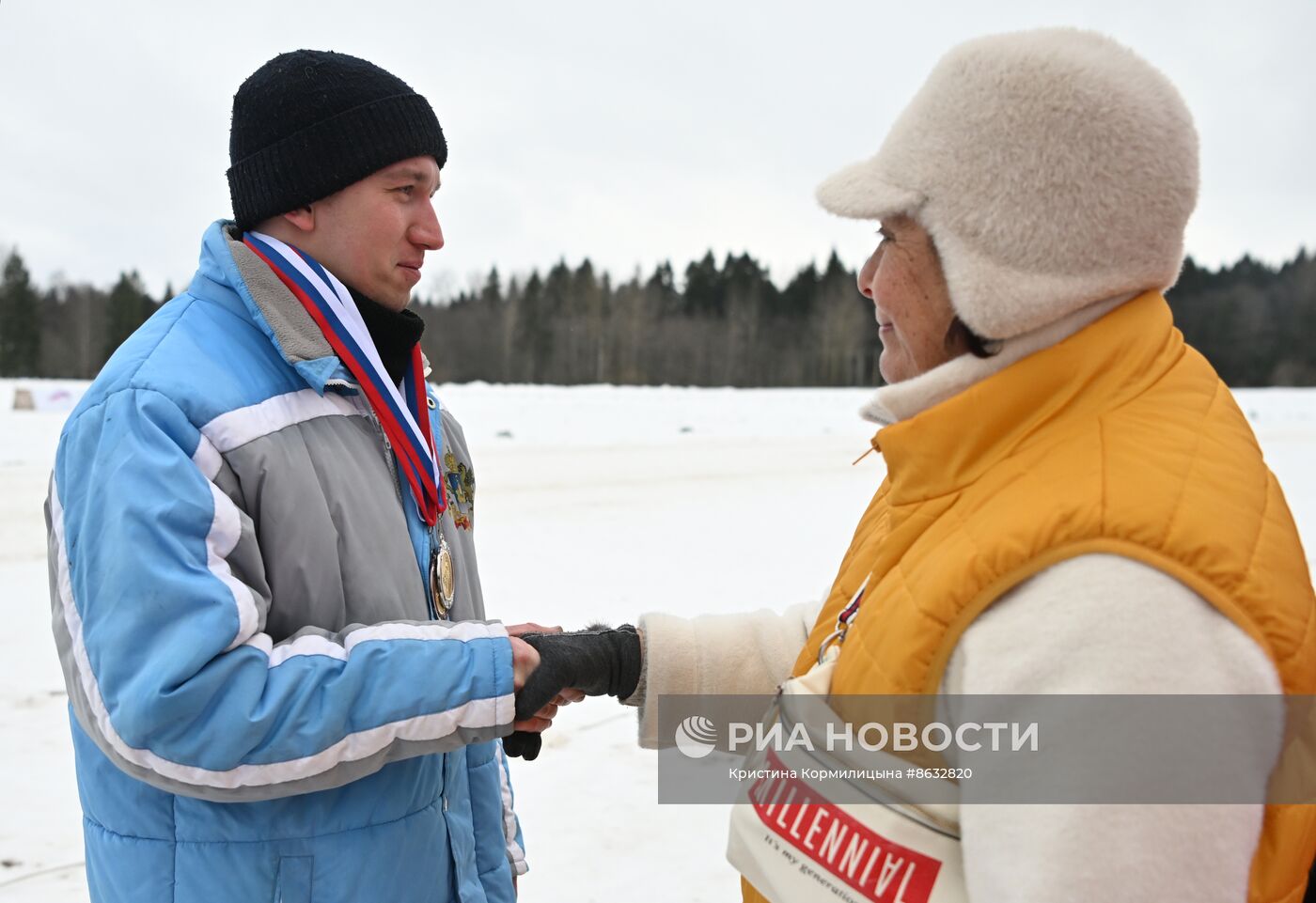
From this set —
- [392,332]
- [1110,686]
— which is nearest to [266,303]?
[392,332]

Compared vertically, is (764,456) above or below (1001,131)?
below

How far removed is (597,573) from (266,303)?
521cm

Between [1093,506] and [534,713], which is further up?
[1093,506]

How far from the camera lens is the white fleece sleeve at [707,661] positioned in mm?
2158

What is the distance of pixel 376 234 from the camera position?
200 cm

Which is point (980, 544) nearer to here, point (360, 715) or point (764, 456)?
point (360, 715)

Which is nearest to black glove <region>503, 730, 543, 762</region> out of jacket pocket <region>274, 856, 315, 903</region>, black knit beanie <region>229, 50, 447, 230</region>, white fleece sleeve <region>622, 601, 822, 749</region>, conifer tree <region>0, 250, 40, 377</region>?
white fleece sleeve <region>622, 601, 822, 749</region>

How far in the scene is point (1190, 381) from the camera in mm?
1262

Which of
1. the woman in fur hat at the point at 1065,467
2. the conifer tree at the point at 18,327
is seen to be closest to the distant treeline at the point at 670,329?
the conifer tree at the point at 18,327

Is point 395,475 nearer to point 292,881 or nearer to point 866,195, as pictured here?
point 292,881

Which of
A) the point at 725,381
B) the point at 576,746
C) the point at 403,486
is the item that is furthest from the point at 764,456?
the point at 725,381

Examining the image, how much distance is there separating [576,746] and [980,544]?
10.7 ft

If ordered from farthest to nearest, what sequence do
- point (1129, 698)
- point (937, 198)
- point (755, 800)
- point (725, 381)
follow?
point (725, 381)
point (755, 800)
point (937, 198)
point (1129, 698)

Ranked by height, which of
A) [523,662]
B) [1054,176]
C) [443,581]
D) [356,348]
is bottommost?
[523,662]
